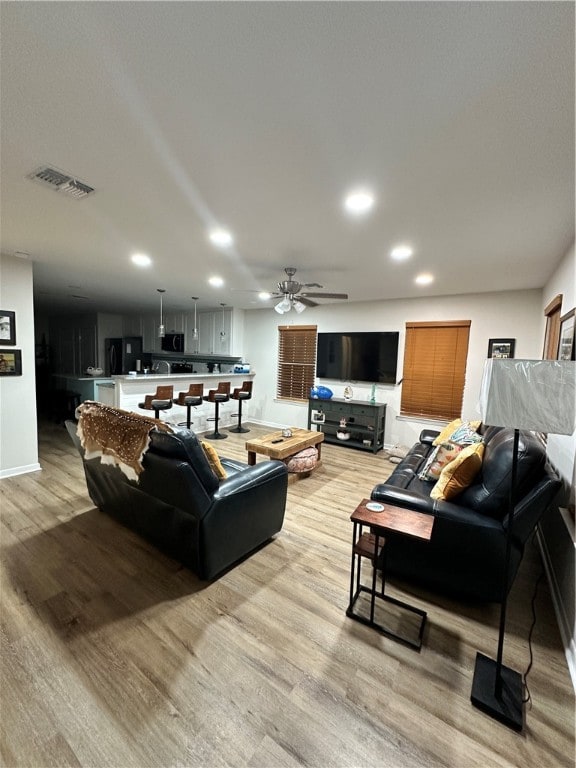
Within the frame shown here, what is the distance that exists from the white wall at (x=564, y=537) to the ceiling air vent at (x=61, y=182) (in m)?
3.33

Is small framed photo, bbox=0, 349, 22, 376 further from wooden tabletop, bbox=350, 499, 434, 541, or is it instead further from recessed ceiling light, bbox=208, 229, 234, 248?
wooden tabletop, bbox=350, 499, 434, 541

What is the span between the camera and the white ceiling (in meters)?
0.99

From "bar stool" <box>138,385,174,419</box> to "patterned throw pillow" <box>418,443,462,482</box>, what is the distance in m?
3.73

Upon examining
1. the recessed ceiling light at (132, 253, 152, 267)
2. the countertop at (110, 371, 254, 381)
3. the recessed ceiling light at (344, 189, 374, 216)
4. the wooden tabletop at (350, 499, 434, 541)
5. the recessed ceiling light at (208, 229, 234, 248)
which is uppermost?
the recessed ceiling light at (344, 189, 374, 216)

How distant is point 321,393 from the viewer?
5.70m

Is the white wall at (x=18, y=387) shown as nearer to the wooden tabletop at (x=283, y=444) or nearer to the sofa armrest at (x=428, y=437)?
the wooden tabletop at (x=283, y=444)

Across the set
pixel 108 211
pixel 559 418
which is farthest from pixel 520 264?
pixel 108 211

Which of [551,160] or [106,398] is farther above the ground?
[551,160]

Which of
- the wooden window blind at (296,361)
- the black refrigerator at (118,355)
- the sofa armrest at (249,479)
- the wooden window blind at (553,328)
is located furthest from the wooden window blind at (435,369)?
the black refrigerator at (118,355)

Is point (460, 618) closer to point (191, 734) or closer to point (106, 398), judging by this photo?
point (191, 734)

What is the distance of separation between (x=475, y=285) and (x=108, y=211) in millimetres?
4186

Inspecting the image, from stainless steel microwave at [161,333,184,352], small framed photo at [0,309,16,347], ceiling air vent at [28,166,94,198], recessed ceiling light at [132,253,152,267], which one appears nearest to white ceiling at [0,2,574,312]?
ceiling air vent at [28,166,94,198]

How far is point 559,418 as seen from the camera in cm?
127

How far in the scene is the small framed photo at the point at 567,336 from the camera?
2.25 m
